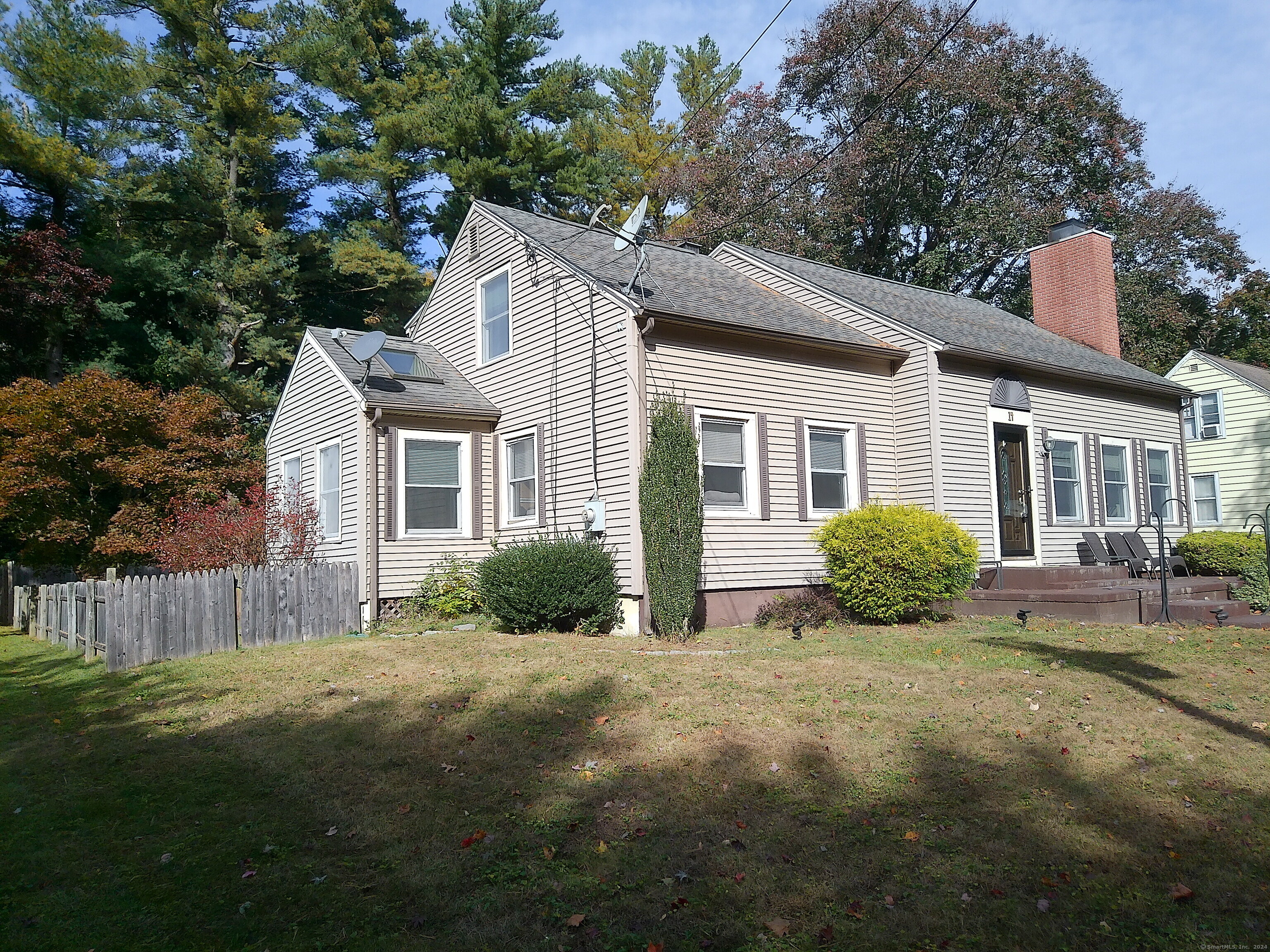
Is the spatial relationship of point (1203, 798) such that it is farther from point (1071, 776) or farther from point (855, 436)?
point (855, 436)

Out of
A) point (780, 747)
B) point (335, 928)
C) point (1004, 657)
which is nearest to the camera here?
point (335, 928)

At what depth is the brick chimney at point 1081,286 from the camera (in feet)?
65.2

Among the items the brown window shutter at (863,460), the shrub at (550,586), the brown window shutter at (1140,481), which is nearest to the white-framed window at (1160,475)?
the brown window shutter at (1140,481)

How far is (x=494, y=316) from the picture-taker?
51.0 feet

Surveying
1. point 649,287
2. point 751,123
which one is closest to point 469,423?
point 649,287

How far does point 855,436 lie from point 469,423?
6.22 meters

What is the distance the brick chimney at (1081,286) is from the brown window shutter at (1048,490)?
554 cm

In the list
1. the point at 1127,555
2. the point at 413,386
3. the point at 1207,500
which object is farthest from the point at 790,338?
the point at 1207,500

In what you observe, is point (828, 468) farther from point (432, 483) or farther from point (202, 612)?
point (202, 612)

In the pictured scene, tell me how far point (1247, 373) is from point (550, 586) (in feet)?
75.9

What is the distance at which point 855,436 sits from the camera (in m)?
14.0

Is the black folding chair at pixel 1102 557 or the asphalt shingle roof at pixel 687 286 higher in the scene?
the asphalt shingle roof at pixel 687 286

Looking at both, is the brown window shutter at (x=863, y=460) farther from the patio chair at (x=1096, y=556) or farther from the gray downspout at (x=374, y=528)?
the gray downspout at (x=374, y=528)

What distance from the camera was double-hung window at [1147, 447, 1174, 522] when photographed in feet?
60.1
